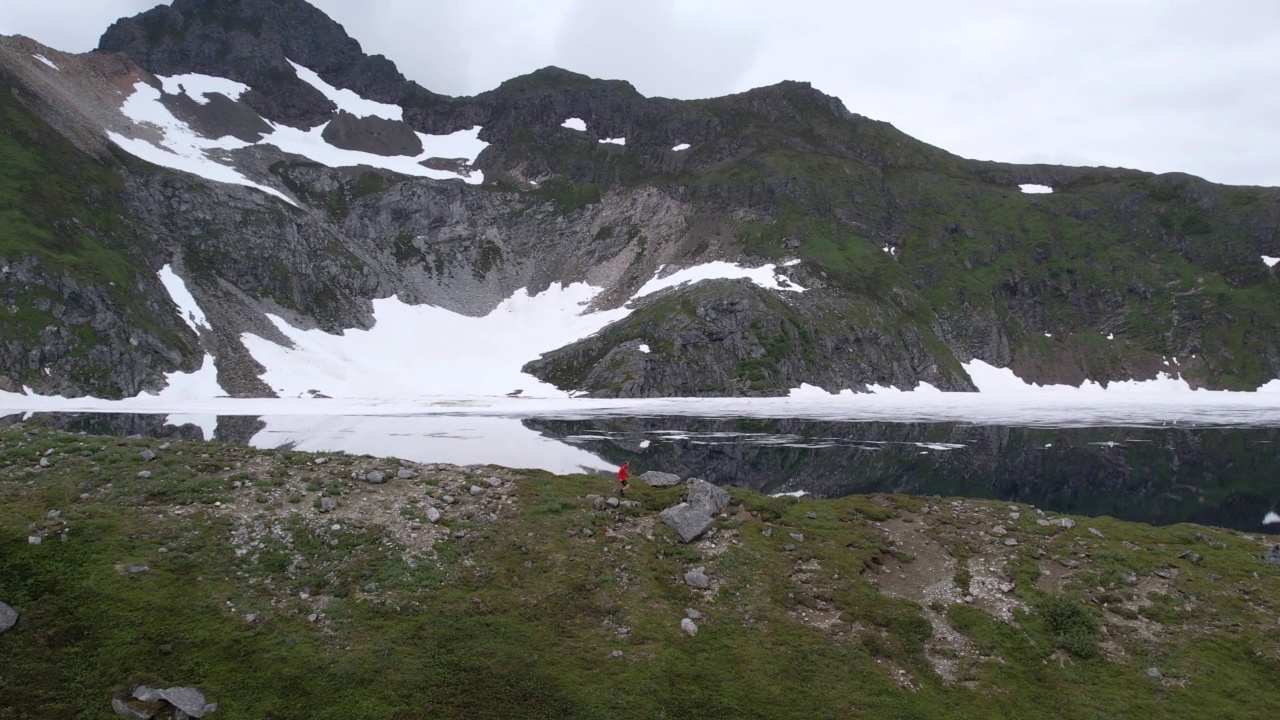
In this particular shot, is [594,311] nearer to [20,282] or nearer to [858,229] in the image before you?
[858,229]

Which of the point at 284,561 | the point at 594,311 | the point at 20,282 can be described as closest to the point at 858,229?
the point at 594,311

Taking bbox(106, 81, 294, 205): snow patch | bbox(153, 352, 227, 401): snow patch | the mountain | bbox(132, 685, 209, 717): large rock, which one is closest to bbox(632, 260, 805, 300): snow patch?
the mountain

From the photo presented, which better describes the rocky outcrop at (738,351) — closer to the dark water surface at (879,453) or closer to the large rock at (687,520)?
the dark water surface at (879,453)

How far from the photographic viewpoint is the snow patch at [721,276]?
538 ft

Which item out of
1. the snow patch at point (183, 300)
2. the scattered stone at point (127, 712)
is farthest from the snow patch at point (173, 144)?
the scattered stone at point (127, 712)

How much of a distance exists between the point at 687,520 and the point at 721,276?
5671 inches

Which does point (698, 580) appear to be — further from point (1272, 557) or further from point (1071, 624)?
point (1272, 557)

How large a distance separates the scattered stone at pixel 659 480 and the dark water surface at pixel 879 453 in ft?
67.0

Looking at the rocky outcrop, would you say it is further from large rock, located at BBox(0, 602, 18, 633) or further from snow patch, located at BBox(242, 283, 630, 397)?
large rock, located at BBox(0, 602, 18, 633)

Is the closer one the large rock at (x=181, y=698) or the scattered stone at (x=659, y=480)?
the large rock at (x=181, y=698)

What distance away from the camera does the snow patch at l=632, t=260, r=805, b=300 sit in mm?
163875

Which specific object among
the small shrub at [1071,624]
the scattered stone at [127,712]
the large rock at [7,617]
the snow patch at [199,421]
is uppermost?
the snow patch at [199,421]

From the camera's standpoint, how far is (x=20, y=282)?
10094cm

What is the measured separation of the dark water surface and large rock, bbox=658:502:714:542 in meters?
23.9
